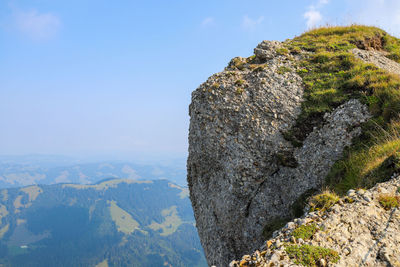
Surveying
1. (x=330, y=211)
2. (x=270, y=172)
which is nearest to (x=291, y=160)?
(x=270, y=172)

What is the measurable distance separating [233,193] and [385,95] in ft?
42.1

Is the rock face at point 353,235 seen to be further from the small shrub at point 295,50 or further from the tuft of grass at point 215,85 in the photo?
the small shrub at point 295,50

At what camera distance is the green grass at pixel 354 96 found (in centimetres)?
1295

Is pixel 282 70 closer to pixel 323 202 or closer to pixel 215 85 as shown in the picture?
pixel 215 85

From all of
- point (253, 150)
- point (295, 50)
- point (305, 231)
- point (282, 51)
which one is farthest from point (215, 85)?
point (305, 231)

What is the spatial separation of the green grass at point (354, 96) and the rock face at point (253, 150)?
0.66m

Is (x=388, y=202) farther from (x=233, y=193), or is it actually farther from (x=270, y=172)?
(x=233, y=193)

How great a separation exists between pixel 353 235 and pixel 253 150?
1084cm

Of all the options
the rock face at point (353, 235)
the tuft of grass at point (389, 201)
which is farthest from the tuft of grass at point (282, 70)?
the tuft of grass at point (389, 201)

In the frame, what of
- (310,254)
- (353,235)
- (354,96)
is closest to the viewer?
(310,254)

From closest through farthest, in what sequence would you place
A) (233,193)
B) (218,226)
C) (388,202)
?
(388,202)
(233,193)
(218,226)

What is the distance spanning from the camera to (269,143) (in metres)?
18.5

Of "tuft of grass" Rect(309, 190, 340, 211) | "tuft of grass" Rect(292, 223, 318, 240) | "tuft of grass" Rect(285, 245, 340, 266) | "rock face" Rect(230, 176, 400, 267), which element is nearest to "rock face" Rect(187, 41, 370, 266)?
"tuft of grass" Rect(309, 190, 340, 211)

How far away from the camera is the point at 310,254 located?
7.23 meters
